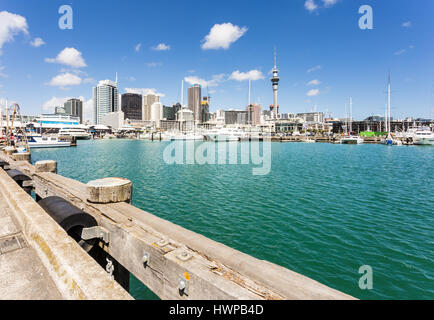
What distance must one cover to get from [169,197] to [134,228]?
602 inches

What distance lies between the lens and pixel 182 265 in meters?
3.71

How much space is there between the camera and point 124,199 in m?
7.43

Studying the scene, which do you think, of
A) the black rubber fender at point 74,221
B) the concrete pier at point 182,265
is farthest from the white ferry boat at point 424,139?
the black rubber fender at point 74,221

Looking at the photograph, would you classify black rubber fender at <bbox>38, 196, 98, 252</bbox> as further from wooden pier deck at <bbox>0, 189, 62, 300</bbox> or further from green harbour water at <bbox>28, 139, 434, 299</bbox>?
green harbour water at <bbox>28, 139, 434, 299</bbox>

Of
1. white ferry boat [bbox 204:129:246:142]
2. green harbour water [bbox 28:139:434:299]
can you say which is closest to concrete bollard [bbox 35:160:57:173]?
green harbour water [bbox 28:139:434:299]

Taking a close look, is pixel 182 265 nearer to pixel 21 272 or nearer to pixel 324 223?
pixel 21 272

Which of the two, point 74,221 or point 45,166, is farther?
point 45,166

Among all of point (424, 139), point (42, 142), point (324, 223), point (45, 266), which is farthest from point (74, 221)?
point (424, 139)

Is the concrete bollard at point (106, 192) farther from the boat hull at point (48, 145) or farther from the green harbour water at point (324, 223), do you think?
the boat hull at point (48, 145)

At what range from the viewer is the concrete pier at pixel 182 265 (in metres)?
3.27

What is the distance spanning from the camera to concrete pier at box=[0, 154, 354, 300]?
3.27 meters

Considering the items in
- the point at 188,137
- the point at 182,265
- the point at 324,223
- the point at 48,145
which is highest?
the point at 188,137

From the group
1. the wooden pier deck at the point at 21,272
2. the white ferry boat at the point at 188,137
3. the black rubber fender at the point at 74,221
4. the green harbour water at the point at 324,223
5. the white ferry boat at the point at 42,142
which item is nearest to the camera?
the wooden pier deck at the point at 21,272
